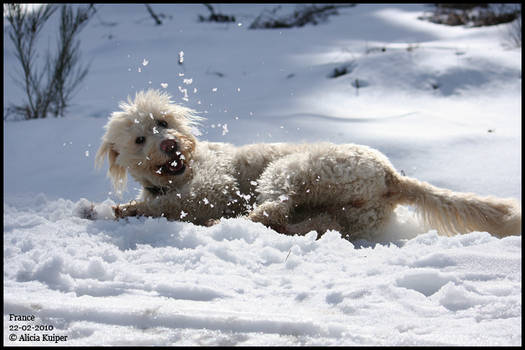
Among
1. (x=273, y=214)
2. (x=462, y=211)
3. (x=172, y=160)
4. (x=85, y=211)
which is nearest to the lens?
(x=462, y=211)

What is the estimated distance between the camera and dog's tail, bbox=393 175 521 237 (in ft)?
Result: 12.4

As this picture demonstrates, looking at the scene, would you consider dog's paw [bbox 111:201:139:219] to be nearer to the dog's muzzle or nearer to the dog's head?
the dog's head

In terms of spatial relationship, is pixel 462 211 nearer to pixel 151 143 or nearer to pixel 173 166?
pixel 173 166

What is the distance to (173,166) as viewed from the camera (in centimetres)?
439

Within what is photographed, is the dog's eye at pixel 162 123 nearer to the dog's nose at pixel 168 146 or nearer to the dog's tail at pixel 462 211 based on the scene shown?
the dog's nose at pixel 168 146

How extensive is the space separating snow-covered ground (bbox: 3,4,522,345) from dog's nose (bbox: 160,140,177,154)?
659 mm

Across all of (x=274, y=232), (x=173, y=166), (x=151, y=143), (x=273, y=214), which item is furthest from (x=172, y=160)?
(x=274, y=232)

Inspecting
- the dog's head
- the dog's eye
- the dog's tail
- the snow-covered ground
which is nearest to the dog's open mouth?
the dog's head

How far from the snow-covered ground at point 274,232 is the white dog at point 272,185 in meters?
0.33

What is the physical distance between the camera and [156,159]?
4.32 m

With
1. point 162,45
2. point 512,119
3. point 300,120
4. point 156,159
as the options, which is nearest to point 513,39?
point 512,119

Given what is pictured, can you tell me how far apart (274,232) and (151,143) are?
1332mm

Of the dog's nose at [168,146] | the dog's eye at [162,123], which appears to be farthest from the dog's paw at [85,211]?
the dog's eye at [162,123]

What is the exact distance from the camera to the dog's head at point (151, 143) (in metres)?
4.33
